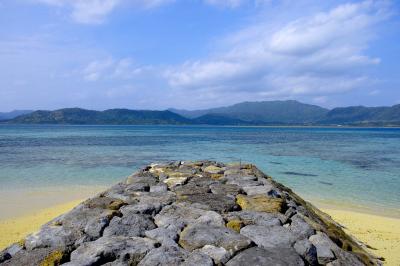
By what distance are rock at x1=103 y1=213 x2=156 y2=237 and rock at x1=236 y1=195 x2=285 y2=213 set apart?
5.74 feet

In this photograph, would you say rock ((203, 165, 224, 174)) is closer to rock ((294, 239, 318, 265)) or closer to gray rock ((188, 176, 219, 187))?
gray rock ((188, 176, 219, 187))

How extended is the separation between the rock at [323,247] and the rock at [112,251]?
2080mm

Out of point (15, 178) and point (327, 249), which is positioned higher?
point (327, 249)

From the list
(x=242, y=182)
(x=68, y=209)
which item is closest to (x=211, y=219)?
(x=242, y=182)

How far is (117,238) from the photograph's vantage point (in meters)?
4.59

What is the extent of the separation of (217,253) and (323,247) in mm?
1465

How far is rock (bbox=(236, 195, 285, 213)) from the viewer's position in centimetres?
603

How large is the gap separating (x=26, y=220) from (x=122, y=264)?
9.75 metres

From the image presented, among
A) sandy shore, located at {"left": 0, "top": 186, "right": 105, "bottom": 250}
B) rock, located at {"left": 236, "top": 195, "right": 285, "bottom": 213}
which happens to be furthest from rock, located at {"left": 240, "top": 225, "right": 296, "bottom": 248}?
sandy shore, located at {"left": 0, "top": 186, "right": 105, "bottom": 250}

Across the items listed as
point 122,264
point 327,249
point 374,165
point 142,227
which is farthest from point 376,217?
point 374,165

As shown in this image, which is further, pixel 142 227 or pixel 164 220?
pixel 164 220

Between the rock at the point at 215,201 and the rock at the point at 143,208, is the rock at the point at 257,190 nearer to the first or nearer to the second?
A: the rock at the point at 215,201

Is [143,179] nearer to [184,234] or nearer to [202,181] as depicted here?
[202,181]

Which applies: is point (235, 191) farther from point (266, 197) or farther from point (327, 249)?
point (327, 249)
